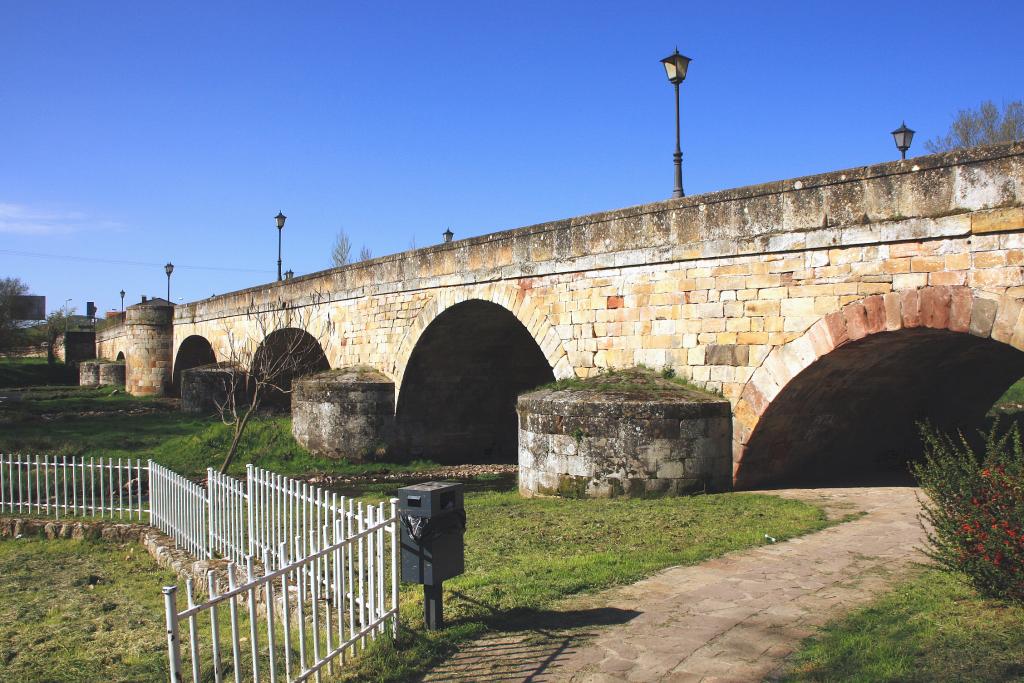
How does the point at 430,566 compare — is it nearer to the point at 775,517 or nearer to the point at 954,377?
the point at 775,517

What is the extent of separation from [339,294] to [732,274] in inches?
466

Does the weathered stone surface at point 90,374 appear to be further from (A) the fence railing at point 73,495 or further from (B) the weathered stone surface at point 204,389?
(A) the fence railing at point 73,495

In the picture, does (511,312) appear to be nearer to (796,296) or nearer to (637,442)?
(637,442)

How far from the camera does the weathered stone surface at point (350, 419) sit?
17016 mm

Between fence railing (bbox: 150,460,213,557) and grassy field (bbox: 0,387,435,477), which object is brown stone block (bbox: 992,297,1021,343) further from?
grassy field (bbox: 0,387,435,477)

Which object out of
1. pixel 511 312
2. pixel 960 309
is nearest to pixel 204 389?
pixel 511 312

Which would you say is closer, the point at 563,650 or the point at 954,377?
the point at 563,650

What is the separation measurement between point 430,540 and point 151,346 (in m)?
33.5

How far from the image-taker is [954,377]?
1135 centimetres

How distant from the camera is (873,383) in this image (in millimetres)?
10250

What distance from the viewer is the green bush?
4605mm

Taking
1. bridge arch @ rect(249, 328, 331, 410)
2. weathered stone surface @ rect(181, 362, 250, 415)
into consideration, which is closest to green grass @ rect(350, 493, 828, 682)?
bridge arch @ rect(249, 328, 331, 410)

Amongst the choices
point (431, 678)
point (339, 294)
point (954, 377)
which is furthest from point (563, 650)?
point (339, 294)

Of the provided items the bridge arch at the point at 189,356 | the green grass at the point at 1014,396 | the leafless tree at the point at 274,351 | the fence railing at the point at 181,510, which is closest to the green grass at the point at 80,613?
the fence railing at the point at 181,510
